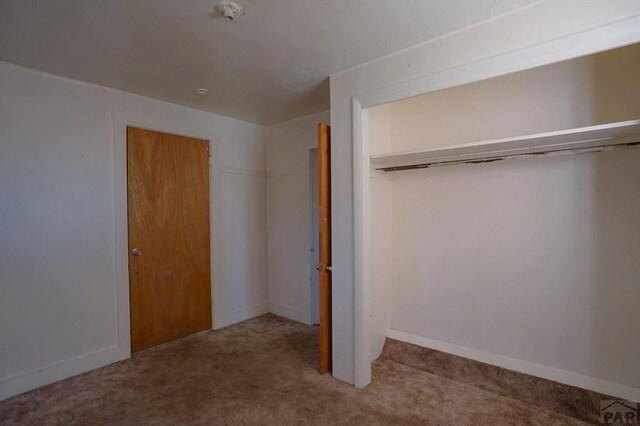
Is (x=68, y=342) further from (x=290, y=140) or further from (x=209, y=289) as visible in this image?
(x=290, y=140)

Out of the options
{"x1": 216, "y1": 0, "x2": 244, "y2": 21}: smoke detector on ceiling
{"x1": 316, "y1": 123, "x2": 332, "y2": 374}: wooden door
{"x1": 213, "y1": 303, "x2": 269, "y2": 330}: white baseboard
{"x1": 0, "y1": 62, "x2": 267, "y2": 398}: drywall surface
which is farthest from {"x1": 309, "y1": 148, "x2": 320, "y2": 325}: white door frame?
{"x1": 216, "y1": 0, "x2": 244, "y2": 21}: smoke detector on ceiling

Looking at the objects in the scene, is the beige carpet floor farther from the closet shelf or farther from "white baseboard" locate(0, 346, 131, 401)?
the closet shelf

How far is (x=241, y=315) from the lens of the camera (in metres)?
3.95

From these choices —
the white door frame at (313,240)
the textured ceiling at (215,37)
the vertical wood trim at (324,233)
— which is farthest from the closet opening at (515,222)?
the white door frame at (313,240)

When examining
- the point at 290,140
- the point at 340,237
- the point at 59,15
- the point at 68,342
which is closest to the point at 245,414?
the point at 340,237

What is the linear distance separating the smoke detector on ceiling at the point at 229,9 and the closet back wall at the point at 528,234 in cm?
150

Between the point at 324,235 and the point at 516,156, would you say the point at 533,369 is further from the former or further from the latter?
the point at 324,235

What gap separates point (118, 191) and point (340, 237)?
6.87 ft

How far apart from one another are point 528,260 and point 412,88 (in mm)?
1551

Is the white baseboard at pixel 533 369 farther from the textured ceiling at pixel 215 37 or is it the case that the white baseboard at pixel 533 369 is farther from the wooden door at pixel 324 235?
the textured ceiling at pixel 215 37

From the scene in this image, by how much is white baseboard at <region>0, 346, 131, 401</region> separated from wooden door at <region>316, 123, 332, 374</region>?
1875 mm

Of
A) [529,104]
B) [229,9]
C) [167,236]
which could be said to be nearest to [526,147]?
[529,104]

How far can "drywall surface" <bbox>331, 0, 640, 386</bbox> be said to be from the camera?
1600 mm

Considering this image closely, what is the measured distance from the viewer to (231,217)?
387cm
